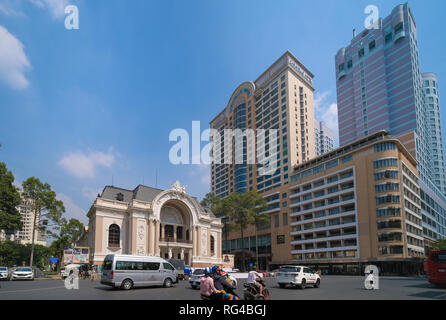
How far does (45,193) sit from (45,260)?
82214 millimetres

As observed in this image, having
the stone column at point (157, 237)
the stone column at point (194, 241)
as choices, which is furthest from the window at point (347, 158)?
the stone column at point (157, 237)

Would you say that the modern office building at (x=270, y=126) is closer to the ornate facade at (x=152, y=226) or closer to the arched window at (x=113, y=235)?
the ornate facade at (x=152, y=226)

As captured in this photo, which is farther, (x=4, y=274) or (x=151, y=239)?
(x=151, y=239)

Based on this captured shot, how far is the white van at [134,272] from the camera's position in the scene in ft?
71.8

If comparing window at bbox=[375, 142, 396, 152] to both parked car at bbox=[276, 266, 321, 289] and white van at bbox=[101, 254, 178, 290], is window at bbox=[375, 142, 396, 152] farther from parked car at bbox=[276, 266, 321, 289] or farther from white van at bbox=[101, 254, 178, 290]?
white van at bbox=[101, 254, 178, 290]

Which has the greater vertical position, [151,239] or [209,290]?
[209,290]

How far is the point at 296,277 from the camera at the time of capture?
22594 mm

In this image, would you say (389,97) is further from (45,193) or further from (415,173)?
(45,193)

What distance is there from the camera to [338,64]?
13775cm

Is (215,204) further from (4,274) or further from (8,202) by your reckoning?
(4,274)

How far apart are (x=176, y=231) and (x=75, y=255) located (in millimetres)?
19130

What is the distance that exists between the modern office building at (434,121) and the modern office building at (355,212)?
76.6 m

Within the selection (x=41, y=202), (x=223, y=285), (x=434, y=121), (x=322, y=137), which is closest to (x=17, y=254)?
(x=41, y=202)

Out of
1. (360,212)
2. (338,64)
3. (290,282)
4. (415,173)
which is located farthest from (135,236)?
(338,64)
